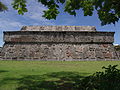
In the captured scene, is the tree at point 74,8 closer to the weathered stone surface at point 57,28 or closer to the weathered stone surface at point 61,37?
the weathered stone surface at point 61,37

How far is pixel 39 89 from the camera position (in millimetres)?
5094

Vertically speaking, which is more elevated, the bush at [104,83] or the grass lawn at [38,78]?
the bush at [104,83]

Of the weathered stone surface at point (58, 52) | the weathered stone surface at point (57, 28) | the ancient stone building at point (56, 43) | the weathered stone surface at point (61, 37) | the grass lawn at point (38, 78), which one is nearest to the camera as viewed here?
the grass lawn at point (38, 78)

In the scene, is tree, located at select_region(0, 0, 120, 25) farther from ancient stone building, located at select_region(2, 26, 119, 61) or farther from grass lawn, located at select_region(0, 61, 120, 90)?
ancient stone building, located at select_region(2, 26, 119, 61)

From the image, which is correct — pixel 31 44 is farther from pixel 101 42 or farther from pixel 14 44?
pixel 101 42

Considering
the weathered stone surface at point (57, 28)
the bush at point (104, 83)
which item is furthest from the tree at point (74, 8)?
the weathered stone surface at point (57, 28)

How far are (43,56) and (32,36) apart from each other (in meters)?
4.06

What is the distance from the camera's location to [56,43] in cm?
2448

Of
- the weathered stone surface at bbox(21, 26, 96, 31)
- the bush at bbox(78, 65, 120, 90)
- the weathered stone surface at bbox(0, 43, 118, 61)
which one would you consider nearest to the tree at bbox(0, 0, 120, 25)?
the bush at bbox(78, 65, 120, 90)

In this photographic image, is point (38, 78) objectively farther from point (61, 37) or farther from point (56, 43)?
point (61, 37)

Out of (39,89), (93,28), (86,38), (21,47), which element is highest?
(93,28)

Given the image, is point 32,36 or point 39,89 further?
point 32,36

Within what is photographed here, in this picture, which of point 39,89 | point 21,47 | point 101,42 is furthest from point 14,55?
point 39,89

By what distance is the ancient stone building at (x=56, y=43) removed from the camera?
23.7m
